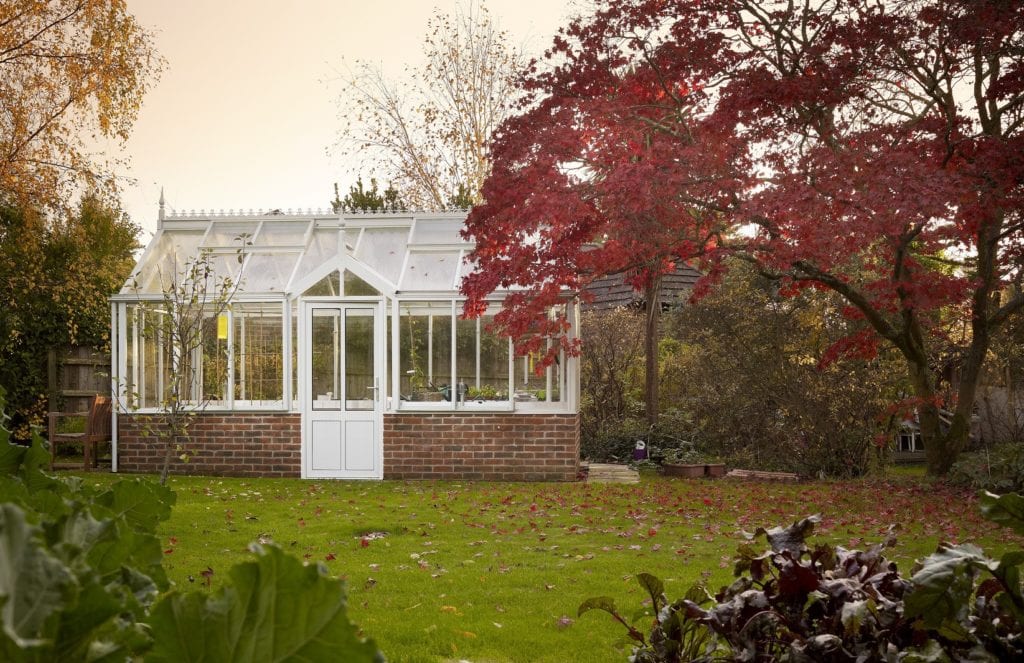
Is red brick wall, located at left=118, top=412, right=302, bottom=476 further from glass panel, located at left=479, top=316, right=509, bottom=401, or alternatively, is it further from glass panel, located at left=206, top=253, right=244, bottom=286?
glass panel, located at left=479, top=316, right=509, bottom=401

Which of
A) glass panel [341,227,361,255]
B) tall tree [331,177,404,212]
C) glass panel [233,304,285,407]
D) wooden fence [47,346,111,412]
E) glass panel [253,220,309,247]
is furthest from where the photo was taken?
tall tree [331,177,404,212]

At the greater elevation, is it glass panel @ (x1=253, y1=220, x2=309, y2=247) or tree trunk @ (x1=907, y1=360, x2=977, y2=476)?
glass panel @ (x1=253, y1=220, x2=309, y2=247)

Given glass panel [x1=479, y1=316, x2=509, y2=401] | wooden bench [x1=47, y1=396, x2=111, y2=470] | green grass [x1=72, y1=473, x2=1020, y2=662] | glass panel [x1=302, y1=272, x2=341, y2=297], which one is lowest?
green grass [x1=72, y1=473, x2=1020, y2=662]

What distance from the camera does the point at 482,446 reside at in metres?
13.2

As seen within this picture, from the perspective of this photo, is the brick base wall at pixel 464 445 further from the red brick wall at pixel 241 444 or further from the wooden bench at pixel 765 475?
the wooden bench at pixel 765 475

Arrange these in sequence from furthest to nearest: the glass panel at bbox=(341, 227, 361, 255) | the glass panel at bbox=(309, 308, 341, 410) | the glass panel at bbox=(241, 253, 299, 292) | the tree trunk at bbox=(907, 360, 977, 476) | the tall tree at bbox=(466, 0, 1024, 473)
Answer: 1. the glass panel at bbox=(341, 227, 361, 255)
2. the glass panel at bbox=(241, 253, 299, 292)
3. the glass panel at bbox=(309, 308, 341, 410)
4. the tree trunk at bbox=(907, 360, 977, 476)
5. the tall tree at bbox=(466, 0, 1024, 473)

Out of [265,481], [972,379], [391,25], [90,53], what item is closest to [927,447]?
[972,379]

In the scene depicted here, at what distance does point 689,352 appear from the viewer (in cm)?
1619

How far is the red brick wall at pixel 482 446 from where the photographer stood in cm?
1318

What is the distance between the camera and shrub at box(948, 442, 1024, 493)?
1102 centimetres

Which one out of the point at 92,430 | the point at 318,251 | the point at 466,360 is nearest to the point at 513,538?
the point at 466,360

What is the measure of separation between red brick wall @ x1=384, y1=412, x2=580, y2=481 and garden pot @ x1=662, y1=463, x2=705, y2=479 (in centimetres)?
189

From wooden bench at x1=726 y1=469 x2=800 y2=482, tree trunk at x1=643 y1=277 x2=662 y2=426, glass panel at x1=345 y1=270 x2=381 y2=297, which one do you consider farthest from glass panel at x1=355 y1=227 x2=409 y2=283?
wooden bench at x1=726 y1=469 x2=800 y2=482

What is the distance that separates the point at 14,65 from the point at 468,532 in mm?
9866
